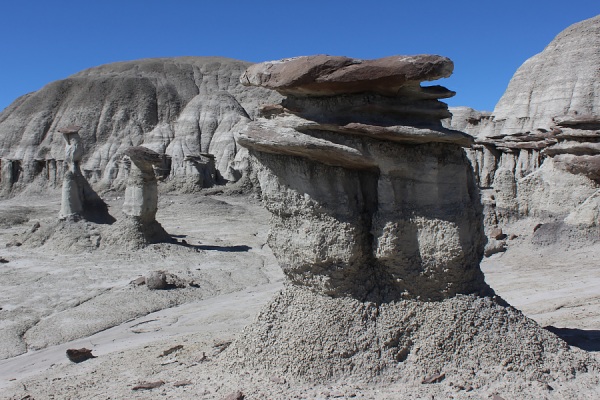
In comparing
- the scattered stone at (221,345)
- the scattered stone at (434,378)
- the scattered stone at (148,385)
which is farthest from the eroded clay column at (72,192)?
the scattered stone at (434,378)

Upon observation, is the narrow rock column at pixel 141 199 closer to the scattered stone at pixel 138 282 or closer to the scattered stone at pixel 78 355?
the scattered stone at pixel 138 282

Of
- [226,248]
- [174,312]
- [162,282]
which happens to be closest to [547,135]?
[226,248]

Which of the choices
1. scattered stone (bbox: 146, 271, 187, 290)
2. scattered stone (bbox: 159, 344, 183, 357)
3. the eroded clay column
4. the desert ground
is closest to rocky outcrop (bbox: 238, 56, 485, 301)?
the desert ground

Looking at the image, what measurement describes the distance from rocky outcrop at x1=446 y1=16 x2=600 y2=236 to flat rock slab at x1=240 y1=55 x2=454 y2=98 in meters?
7.14

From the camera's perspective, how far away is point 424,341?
501 cm

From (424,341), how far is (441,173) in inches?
55.7

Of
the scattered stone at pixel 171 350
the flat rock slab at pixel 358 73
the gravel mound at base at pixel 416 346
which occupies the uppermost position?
the flat rock slab at pixel 358 73

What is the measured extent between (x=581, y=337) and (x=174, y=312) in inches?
252

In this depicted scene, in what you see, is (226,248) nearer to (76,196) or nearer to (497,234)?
(76,196)

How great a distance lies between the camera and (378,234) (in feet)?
16.9

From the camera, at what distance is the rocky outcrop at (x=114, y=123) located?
3734 cm

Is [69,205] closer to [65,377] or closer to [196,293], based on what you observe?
[196,293]

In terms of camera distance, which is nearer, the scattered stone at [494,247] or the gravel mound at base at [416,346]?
the gravel mound at base at [416,346]

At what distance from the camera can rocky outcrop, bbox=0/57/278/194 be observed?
37.3 meters
